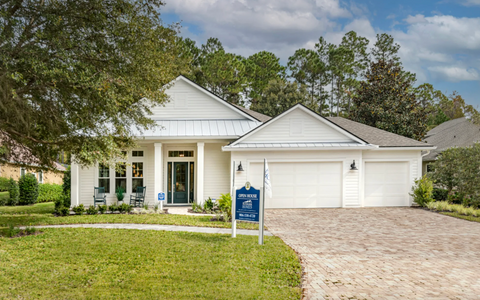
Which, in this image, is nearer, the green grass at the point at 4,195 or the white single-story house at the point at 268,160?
the white single-story house at the point at 268,160

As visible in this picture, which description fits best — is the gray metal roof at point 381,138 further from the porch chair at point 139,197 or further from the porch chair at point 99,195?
the porch chair at point 99,195

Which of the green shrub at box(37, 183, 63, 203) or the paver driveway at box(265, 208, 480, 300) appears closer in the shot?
the paver driveway at box(265, 208, 480, 300)

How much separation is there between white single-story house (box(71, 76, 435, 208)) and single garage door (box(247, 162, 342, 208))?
0.05 m

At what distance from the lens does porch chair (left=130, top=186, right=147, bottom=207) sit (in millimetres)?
16000

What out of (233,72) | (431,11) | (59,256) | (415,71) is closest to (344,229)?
(59,256)

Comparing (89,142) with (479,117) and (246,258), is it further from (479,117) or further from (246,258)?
(479,117)

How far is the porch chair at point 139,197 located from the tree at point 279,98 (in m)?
19.9

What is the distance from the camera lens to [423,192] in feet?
51.2

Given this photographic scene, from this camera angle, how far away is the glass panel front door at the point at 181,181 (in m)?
17.1

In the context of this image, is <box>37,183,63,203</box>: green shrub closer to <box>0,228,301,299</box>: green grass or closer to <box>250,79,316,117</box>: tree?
<box>0,228,301,299</box>: green grass

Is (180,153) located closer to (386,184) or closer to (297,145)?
(297,145)

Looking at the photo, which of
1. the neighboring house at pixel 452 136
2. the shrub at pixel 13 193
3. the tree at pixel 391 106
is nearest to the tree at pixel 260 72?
the tree at pixel 391 106

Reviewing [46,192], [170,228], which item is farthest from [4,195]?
[170,228]

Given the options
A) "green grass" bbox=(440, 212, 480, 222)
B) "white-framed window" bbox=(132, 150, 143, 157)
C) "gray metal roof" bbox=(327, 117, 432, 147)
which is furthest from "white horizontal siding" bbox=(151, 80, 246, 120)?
"green grass" bbox=(440, 212, 480, 222)
